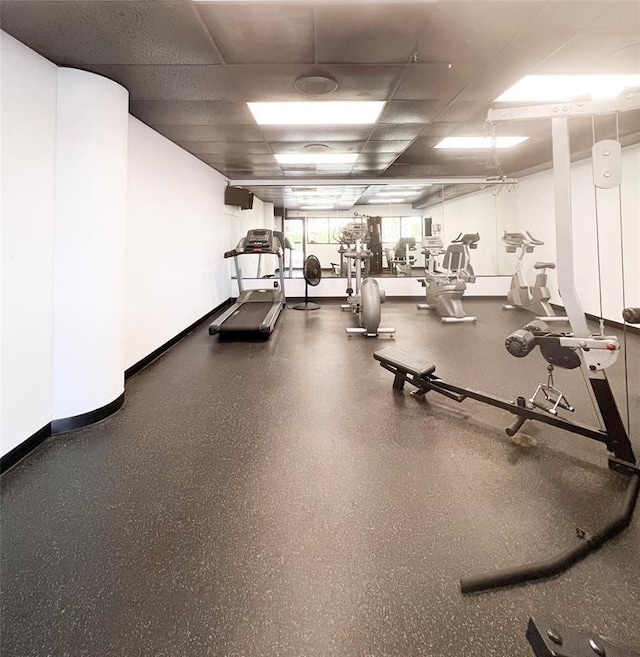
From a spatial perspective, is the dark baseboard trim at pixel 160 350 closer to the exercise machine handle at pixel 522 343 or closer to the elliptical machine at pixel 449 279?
Answer: the exercise machine handle at pixel 522 343

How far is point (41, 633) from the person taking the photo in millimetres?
1127

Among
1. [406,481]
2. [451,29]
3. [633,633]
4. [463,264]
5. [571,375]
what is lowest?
[633,633]

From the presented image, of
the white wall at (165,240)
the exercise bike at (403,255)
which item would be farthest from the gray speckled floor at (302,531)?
the exercise bike at (403,255)

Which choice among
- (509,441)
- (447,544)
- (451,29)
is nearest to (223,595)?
(447,544)

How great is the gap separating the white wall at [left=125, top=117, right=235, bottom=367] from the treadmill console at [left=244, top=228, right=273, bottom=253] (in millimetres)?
618

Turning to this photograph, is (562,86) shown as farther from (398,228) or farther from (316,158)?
(398,228)

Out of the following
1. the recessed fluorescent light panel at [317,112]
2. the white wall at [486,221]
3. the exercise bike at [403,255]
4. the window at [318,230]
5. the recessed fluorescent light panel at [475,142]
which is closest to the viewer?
the recessed fluorescent light panel at [317,112]

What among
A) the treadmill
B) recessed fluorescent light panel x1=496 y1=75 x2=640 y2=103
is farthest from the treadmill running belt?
recessed fluorescent light panel x1=496 y1=75 x2=640 y2=103

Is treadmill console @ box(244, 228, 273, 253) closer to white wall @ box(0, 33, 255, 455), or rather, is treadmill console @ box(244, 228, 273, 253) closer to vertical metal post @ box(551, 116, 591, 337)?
white wall @ box(0, 33, 255, 455)

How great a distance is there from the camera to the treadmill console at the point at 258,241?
601 centimetres

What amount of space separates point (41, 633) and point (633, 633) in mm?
1769

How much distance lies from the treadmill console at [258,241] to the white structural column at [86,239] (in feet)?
11.3

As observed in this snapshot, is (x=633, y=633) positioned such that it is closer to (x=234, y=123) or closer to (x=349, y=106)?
(x=349, y=106)

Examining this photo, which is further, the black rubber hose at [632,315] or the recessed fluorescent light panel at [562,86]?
the recessed fluorescent light panel at [562,86]
